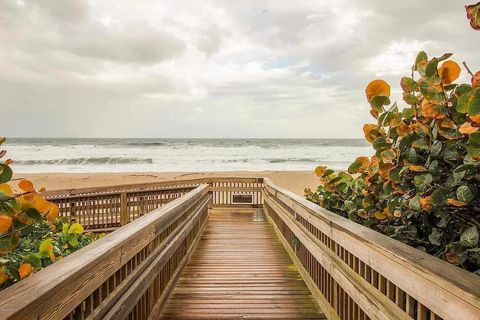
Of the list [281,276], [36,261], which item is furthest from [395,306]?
[281,276]

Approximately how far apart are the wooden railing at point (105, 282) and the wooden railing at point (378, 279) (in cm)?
129

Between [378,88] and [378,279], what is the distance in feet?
3.53

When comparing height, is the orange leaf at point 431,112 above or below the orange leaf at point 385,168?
above

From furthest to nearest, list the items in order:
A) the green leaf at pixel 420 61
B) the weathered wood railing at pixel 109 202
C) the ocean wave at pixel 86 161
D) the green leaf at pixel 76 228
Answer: the ocean wave at pixel 86 161
the weathered wood railing at pixel 109 202
the green leaf at pixel 76 228
the green leaf at pixel 420 61

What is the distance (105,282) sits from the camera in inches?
72.2

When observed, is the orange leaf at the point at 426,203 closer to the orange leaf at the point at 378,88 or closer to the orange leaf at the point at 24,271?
the orange leaf at the point at 378,88

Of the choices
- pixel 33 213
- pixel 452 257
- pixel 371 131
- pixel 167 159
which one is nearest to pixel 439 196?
pixel 452 257

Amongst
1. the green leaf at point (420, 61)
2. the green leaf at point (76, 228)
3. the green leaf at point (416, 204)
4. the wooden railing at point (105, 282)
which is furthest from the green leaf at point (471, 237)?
the green leaf at point (76, 228)

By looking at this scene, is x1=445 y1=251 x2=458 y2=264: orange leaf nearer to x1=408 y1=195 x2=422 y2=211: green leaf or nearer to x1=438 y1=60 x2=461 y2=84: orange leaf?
x1=408 y1=195 x2=422 y2=211: green leaf

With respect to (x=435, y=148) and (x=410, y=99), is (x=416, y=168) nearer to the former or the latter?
(x=435, y=148)

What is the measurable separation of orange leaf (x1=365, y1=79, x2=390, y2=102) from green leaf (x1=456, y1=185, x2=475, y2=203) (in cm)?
76

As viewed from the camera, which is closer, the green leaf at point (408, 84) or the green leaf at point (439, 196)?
the green leaf at point (439, 196)

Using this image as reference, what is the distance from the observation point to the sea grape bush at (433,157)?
1.40 meters

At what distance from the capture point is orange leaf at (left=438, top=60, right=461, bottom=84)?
60.0 inches
